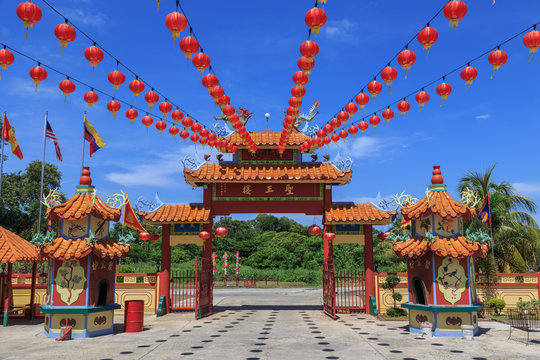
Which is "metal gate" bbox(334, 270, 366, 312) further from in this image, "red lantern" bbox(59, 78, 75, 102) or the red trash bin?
"red lantern" bbox(59, 78, 75, 102)

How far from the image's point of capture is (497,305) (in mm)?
15633

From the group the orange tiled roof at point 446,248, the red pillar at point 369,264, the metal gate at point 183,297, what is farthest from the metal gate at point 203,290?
the orange tiled roof at point 446,248

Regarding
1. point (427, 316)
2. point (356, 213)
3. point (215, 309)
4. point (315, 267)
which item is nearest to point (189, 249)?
point (315, 267)

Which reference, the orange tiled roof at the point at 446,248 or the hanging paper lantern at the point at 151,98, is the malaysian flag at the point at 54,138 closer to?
the hanging paper lantern at the point at 151,98

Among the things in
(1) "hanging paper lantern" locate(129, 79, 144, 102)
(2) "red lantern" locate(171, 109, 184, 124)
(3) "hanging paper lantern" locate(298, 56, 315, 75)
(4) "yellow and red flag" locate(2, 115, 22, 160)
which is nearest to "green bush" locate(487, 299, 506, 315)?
(3) "hanging paper lantern" locate(298, 56, 315, 75)

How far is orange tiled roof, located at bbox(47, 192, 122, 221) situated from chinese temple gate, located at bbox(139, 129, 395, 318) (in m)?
3.39

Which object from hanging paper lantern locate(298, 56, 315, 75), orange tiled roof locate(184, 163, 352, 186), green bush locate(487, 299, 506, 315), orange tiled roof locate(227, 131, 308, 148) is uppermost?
orange tiled roof locate(227, 131, 308, 148)

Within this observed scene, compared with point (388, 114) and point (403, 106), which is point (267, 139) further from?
point (403, 106)

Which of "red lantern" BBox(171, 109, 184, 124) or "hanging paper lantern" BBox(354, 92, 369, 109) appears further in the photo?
"red lantern" BBox(171, 109, 184, 124)

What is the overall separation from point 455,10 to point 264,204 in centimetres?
1105

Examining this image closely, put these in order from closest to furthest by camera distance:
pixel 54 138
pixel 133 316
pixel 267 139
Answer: pixel 133 316
pixel 267 139
pixel 54 138

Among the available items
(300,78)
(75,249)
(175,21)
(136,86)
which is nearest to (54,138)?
(75,249)

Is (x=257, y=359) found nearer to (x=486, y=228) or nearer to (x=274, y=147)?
(x=274, y=147)

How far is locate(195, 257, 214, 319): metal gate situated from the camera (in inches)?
584
